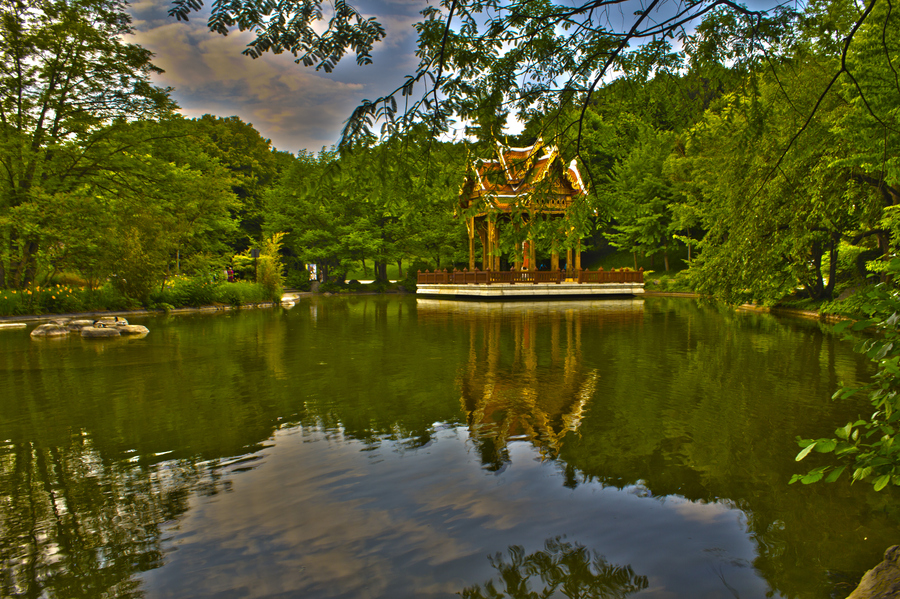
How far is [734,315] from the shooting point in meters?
20.3

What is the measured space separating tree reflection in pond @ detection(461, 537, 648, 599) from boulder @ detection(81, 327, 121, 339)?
14.0 m

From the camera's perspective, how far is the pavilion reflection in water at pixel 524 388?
213 inches

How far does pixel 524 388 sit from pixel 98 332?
12.1 meters

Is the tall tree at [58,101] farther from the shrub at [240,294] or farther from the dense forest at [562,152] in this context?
the shrub at [240,294]

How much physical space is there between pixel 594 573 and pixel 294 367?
7.35m

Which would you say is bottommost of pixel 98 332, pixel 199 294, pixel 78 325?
pixel 98 332

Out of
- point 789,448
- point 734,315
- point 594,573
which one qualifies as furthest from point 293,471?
point 734,315

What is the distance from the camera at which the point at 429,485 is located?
13.9 ft

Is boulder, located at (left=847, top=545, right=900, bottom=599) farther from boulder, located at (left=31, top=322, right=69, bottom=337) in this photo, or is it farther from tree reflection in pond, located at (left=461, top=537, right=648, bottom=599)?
boulder, located at (left=31, top=322, right=69, bottom=337)

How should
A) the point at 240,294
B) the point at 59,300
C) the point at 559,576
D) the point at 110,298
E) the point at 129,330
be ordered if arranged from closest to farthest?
the point at 559,576
the point at 129,330
the point at 59,300
the point at 110,298
the point at 240,294

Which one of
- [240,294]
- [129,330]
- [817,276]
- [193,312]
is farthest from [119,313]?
[817,276]

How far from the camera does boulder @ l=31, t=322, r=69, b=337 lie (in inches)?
530

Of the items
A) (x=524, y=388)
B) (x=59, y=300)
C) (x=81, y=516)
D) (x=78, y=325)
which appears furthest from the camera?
(x=59, y=300)

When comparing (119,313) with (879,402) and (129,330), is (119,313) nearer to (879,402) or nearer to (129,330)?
(129,330)
